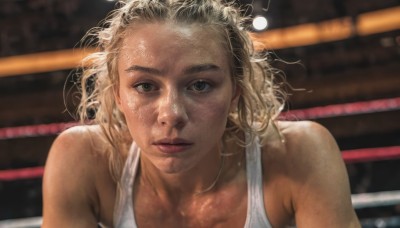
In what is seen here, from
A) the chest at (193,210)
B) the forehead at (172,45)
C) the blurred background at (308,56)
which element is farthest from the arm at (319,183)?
the blurred background at (308,56)

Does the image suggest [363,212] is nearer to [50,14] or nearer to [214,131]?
[214,131]

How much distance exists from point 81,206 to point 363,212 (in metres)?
2.31

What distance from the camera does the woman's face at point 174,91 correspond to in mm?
950

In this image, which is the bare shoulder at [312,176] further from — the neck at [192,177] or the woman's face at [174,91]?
the woman's face at [174,91]

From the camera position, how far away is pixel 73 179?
1146 millimetres

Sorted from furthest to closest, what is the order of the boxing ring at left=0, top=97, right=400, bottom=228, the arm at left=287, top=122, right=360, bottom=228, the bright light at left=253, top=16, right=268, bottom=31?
the bright light at left=253, top=16, right=268, bottom=31
the boxing ring at left=0, top=97, right=400, bottom=228
the arm at left=287, top=122, right=360, bottom=228

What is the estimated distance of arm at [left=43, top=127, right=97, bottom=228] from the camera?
44.5 inches

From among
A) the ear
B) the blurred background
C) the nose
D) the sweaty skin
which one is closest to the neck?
the sweaty skin

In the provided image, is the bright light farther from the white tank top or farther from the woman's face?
the woman's face

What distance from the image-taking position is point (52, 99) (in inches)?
208

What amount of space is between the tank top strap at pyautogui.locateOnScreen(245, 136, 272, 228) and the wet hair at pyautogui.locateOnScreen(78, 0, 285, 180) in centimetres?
3

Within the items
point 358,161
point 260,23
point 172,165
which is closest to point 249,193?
point 172,165

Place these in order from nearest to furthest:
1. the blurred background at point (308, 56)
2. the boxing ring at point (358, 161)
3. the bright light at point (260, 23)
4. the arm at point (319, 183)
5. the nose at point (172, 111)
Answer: the nose at point (172, 111) → the arm at point (319, 183) → the boxing ring at point (358, 161) → the bright light at point (260, 23) → the blurred background at point (308, 56)

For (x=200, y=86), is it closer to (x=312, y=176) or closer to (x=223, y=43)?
(x=223, y=43)
